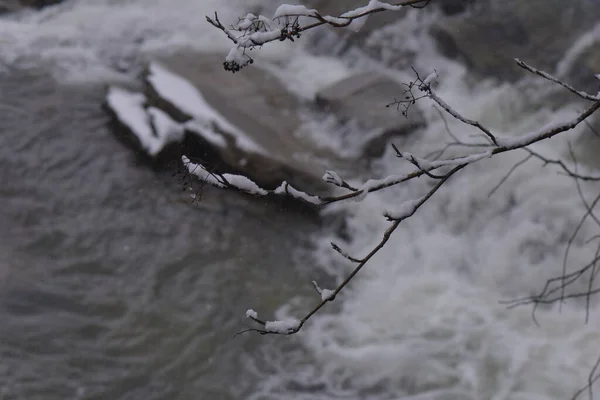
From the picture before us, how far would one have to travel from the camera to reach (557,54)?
6984 mm

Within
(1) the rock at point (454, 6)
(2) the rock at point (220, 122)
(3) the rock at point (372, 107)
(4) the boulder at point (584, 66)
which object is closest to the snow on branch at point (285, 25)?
(2) the rock at point (220, 122)

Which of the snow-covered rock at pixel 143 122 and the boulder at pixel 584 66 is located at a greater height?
the boulder at pixel 584 66

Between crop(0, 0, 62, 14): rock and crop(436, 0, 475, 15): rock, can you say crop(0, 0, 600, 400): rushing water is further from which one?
crop(0, 0, 62, 14): rock

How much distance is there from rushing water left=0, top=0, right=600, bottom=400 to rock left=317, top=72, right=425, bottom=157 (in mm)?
182

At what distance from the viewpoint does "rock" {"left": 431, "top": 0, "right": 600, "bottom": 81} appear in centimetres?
710

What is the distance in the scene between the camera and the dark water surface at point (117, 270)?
4.25m

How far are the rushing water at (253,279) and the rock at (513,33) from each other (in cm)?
59

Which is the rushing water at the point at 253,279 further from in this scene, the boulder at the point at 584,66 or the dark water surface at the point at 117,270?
the boulder at the point at 584,66

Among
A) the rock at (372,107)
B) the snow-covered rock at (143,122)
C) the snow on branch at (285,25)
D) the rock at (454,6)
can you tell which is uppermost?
the rock at (454,6)

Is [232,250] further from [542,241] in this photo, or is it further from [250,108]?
[542,241]

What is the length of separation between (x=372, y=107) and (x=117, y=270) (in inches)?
120

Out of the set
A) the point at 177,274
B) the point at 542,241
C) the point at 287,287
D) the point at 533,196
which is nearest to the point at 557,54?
the point at 533,196

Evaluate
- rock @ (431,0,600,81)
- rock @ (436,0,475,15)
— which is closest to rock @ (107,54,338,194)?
rock @ (431,0,600,81)

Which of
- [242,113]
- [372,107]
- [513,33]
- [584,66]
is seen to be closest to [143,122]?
[242,113]
